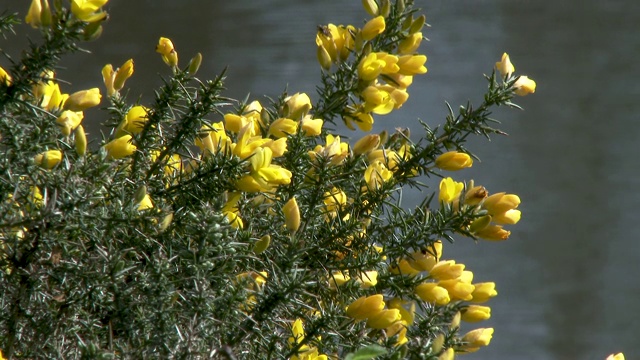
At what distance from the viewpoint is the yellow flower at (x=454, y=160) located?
3.57ft

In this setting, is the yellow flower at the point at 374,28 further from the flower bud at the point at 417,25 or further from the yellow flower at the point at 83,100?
the yellow flower at the point at 83,100

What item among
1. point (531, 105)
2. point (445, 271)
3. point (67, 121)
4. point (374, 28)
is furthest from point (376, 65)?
point (531, 105)

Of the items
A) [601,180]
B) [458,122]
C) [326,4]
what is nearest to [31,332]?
[458,122]

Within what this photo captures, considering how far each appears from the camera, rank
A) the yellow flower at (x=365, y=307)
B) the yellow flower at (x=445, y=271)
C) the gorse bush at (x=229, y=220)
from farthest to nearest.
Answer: the yellow flower at (x=445, y=271), the yellow flower at (x=365, y=307), the gorse bush at (x=229, y=220)

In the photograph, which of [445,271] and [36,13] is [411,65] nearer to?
[445,271]

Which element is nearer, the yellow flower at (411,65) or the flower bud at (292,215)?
the flower bud at (292,215)

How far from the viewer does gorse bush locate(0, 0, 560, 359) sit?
0.82m

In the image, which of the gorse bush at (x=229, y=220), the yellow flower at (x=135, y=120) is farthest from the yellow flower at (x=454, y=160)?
the yellow flower at (x=135, y=120)

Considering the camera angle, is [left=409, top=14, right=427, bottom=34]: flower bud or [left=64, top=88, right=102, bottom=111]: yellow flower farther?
[left=409, top=14, right=427, bottom=34]: flower bud

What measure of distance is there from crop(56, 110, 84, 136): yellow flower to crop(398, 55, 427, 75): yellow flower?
0.40m

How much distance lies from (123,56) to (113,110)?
236 centimetres

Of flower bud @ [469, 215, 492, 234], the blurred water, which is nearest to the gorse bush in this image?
flower bud @ [469, 215, 492, 234]

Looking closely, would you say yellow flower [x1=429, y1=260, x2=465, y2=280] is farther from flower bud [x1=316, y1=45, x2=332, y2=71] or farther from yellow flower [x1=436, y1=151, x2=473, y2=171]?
flower bud [x1=316, y1=45, x2=332, y2=71]

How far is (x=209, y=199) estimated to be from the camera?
99 centimetres
